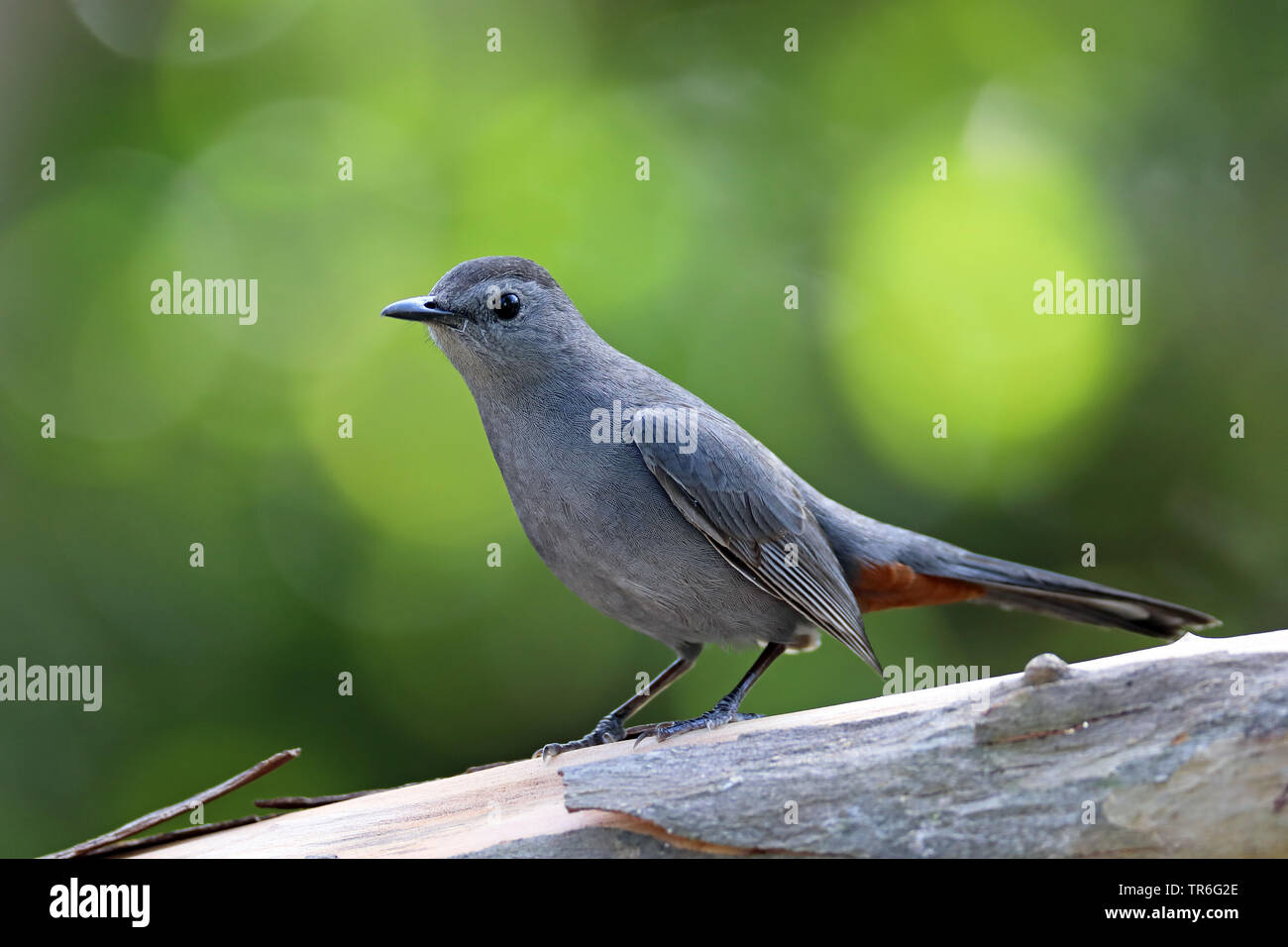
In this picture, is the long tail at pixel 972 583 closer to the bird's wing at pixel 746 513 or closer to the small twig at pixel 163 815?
the bird's wing at pixel 746 513

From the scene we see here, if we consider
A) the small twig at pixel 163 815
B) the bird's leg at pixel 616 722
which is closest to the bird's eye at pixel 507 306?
the bird's leg at pixel 616 722

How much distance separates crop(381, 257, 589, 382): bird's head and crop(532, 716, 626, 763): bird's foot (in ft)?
4.32

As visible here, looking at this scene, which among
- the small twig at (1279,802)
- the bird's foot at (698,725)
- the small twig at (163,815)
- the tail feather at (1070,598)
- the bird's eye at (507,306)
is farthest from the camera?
the tail feather at (1070,598)

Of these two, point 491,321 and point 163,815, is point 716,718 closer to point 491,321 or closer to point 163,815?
point 491,321

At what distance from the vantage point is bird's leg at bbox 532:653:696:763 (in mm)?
3909

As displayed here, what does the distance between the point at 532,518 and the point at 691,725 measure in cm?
89

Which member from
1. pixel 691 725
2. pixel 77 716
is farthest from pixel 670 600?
pixel 77 716

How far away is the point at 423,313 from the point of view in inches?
150

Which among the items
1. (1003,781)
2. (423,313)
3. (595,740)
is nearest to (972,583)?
(595,740)

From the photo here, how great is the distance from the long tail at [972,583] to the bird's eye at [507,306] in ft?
5.01

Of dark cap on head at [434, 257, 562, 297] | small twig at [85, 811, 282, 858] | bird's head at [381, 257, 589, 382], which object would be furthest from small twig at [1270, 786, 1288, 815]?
small twig at [85, 811, 282, 858]

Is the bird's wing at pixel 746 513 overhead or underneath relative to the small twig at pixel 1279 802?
overhead

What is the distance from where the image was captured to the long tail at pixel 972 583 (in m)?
4.44

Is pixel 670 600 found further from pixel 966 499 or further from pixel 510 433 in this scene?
pixel 966 499
